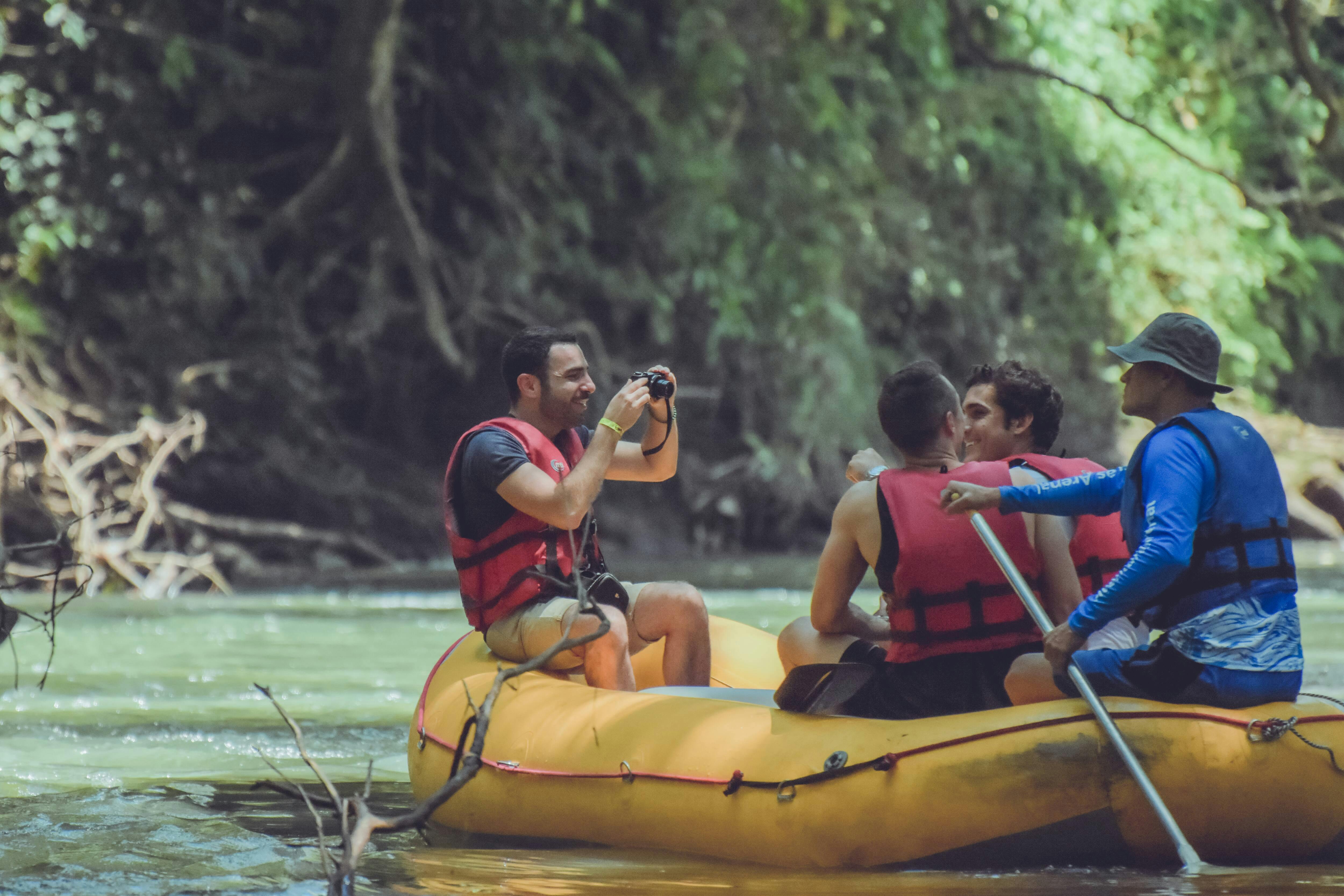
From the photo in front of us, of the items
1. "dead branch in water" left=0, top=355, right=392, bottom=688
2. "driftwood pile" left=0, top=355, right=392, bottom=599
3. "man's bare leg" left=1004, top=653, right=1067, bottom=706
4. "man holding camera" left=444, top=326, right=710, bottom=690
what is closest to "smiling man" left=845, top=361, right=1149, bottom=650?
"man's bare leg" left=1004, top=653, right=1067, bottom=706

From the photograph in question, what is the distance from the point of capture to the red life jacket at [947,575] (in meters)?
3.32

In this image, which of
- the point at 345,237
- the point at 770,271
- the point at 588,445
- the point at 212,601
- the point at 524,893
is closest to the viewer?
the point at 524,893

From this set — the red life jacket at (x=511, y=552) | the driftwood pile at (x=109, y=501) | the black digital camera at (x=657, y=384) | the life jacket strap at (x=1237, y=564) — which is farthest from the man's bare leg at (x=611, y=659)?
the driftwood pile at (x=109, y=501)

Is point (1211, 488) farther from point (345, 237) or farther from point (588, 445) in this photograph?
point (345, 237)

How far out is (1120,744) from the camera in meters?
3.05

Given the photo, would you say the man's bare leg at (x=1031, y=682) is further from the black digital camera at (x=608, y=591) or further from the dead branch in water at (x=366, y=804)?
the black digital camera at (x=608, y=591)

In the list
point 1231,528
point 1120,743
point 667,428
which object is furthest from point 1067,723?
point 667,428

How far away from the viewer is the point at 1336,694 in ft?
17.7

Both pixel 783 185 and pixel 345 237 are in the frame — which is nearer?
pixel 345 237

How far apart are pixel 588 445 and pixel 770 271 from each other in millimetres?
7864

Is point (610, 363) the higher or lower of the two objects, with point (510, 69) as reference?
lower

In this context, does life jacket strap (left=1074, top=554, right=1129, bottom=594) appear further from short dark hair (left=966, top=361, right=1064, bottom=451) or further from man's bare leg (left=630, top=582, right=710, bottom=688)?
man's bare leg (left=630, top=582, right=710, bottom=688)

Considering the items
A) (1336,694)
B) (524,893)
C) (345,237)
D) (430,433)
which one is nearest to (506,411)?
(430,433)

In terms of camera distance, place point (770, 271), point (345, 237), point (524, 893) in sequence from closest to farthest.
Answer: point (524, 893) → point (345, 237) → point (770, 271)
